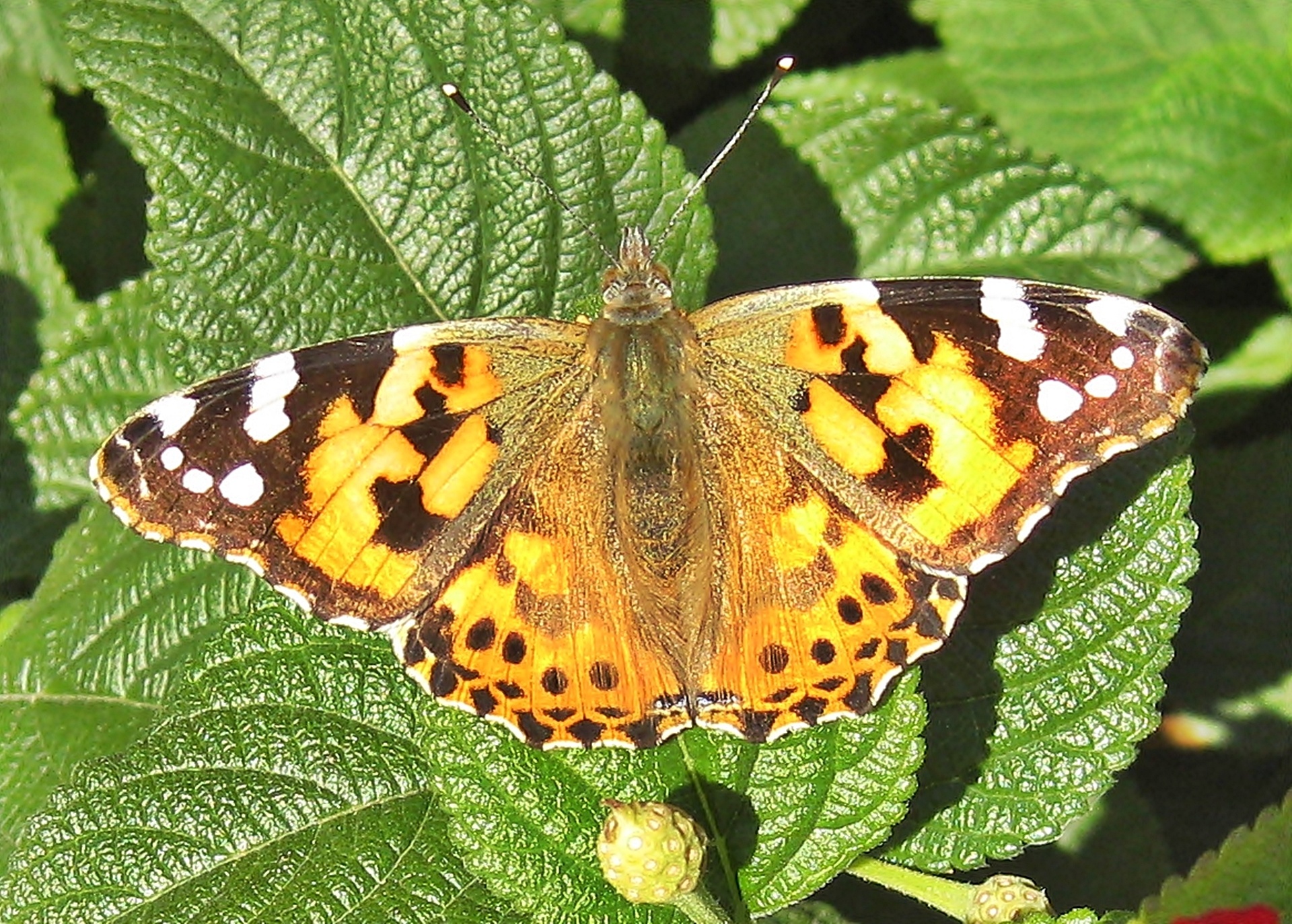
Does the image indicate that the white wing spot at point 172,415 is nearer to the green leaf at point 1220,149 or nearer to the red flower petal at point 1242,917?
the red flower petal at point 1242,917

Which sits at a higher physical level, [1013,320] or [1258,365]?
[1013,320]

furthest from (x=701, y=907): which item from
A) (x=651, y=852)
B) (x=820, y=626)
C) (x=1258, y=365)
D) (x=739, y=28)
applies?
(x=739, y=28)

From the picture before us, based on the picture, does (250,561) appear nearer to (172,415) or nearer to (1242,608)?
(172,415)

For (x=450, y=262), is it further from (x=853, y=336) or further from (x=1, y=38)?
(x=1, y=38)

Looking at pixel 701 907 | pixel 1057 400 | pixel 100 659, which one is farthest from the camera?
pixel 100 659

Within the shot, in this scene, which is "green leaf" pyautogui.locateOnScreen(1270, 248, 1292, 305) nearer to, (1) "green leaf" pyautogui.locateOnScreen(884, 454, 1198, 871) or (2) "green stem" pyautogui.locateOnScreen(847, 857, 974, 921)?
(1) "green leaf" pyautogui.locateOnScreen(884, 454, 1198, 871)

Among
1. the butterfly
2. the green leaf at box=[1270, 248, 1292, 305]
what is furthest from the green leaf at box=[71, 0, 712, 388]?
the green leaf at box=[1270, 248, 1292, 305]

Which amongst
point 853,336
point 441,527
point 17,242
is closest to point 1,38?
point 17,242
